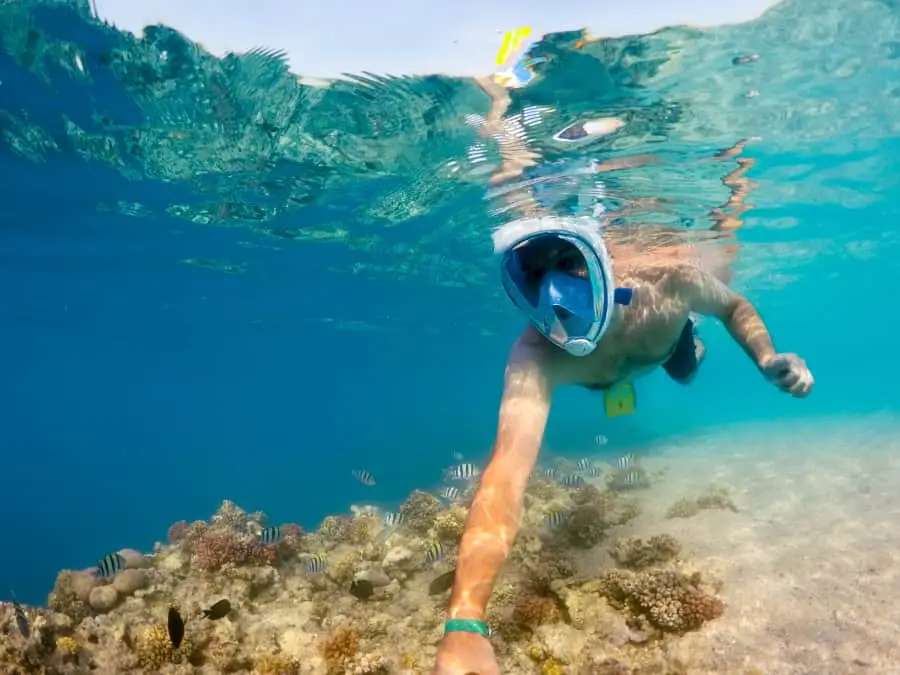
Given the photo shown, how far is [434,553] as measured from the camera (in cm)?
708

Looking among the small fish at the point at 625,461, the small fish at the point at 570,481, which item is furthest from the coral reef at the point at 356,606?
the small fish at the point at 625,461

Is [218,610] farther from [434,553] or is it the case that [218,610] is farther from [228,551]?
[434,553]

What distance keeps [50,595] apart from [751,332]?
28.2ft

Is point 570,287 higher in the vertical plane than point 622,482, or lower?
lower

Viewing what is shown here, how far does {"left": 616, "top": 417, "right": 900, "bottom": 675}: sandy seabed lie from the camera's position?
4.53 meters

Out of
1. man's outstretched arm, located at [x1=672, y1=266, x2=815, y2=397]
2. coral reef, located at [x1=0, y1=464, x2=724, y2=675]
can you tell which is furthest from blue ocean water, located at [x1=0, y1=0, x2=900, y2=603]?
coral reef, located at [x1=0, y1=464, x2=724, y2=675]

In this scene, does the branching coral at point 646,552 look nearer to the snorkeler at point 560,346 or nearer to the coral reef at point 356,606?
the coral reef at point 356,606

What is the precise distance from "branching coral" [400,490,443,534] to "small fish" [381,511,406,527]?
8cm

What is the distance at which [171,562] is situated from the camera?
798 centimetres

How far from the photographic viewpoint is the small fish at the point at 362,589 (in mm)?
6695

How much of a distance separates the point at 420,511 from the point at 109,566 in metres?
4.82

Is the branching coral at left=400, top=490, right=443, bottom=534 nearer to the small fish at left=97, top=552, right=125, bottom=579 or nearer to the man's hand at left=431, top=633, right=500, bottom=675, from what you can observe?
the small fish at left=97, top=552, right=125, bottom=579

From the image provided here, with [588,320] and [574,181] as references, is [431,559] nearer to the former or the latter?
[588,320]

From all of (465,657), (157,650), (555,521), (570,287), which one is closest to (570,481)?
(555,521)
